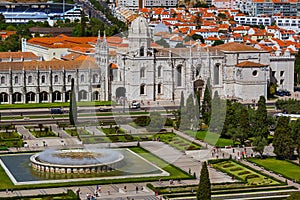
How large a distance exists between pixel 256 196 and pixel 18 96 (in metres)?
35.7

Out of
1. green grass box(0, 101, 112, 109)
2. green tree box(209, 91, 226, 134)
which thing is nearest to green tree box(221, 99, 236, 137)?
green tree box(209, 91, 226, 134)

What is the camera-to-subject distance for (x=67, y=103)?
7206 centimetres

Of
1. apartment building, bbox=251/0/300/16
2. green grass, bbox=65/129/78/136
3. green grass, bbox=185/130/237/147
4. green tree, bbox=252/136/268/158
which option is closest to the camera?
green tree, bbox=252/136/268/158

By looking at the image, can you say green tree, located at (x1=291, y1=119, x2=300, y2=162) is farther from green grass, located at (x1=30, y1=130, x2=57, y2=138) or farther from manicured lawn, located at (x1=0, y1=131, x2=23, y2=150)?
manicured lawn, located at (x1=0, y1=131, x2=23, y2=150)

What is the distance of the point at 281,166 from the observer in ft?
156

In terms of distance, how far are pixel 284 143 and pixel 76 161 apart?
1204 cm

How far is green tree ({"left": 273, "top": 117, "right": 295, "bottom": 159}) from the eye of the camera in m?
48.9

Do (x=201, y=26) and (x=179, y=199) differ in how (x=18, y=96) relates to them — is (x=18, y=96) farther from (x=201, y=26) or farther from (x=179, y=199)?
(x=201, y=26)

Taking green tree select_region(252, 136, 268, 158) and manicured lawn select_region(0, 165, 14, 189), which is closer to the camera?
manicured lawn select_region(0, 165, 14, 189)

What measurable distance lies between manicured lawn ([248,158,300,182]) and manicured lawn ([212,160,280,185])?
4.18 feet

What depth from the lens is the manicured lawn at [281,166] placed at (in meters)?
45.5

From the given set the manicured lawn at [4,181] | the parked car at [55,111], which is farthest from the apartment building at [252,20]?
the manicured lawn at [4,181]

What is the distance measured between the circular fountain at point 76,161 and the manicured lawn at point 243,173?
19.2 feet

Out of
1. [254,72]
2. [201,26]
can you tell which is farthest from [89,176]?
[201,26]
